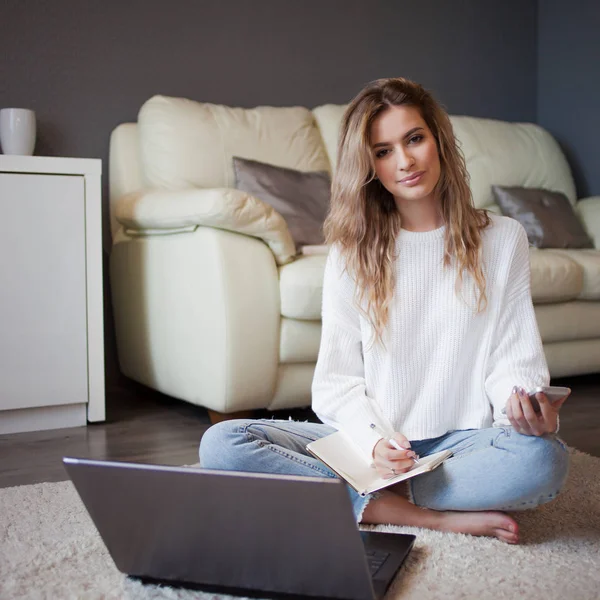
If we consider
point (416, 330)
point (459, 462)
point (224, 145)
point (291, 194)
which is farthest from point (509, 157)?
point (459, 462)

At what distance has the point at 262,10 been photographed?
11.3 feet

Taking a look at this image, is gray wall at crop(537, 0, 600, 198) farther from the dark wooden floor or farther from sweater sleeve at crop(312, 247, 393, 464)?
sweater sleeve at crop(312, 247, 393, 464)

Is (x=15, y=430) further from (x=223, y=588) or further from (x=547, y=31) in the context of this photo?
(x=547, y=31)

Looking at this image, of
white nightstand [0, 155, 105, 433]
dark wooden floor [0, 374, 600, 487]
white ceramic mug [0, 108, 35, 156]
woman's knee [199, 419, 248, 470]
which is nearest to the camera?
woman's knee [199, 419, 248, 470]

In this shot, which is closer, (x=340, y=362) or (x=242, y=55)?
(x=340, y=362)

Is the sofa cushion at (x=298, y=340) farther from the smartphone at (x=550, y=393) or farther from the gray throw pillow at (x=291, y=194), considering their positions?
the smartphone at (x=550, y=393)

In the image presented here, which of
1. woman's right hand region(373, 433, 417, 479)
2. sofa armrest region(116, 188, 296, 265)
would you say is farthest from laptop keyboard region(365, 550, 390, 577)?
sofa armrest region(116, 188, 296, 265)

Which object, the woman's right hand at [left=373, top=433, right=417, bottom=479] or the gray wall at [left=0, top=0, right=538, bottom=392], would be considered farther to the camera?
the gray wall at [left=0, top=0, right=538, bottom=392]

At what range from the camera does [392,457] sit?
1363 millimetres

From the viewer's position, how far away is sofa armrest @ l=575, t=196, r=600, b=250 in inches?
134

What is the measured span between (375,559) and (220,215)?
124 centimetres

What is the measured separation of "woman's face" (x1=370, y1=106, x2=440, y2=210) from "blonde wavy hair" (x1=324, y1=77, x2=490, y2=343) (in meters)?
0.02

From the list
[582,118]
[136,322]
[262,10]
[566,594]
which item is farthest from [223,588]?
[582,118]

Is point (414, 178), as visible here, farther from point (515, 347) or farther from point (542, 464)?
point (542, 464)
